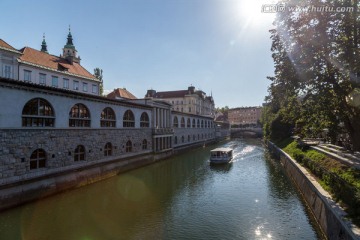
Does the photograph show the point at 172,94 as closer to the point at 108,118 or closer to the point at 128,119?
the point at 128,119

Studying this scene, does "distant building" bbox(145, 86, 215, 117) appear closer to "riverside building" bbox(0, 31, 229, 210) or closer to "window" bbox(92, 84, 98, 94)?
"window" bbox(92, 84, 98, 94)

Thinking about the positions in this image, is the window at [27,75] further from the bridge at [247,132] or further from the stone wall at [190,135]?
the bridge at [247,132]

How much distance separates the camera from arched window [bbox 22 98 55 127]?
22973mm

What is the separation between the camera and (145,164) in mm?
42438

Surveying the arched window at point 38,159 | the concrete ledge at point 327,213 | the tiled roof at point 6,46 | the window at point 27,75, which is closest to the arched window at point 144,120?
the window at point 27,75

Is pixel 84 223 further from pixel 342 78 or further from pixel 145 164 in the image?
pixel 145 164

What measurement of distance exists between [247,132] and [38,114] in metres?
116

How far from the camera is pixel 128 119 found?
4003 centimetres

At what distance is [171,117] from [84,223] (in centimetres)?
4132

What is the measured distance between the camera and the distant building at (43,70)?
40219 mm

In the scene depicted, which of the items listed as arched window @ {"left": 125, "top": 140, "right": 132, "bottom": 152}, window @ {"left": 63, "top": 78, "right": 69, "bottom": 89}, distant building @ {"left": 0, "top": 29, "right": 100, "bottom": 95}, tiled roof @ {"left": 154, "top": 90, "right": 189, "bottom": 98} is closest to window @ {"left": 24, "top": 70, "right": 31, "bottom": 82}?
distant building @ {"left": 0, "top": 29, "right": 100, "bottom": 95}

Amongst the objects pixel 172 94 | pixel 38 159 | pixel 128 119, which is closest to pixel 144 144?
pixel 128 119

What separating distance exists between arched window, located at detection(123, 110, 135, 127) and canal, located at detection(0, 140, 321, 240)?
10282mm

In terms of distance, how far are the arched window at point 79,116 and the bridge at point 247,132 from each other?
102 meters
